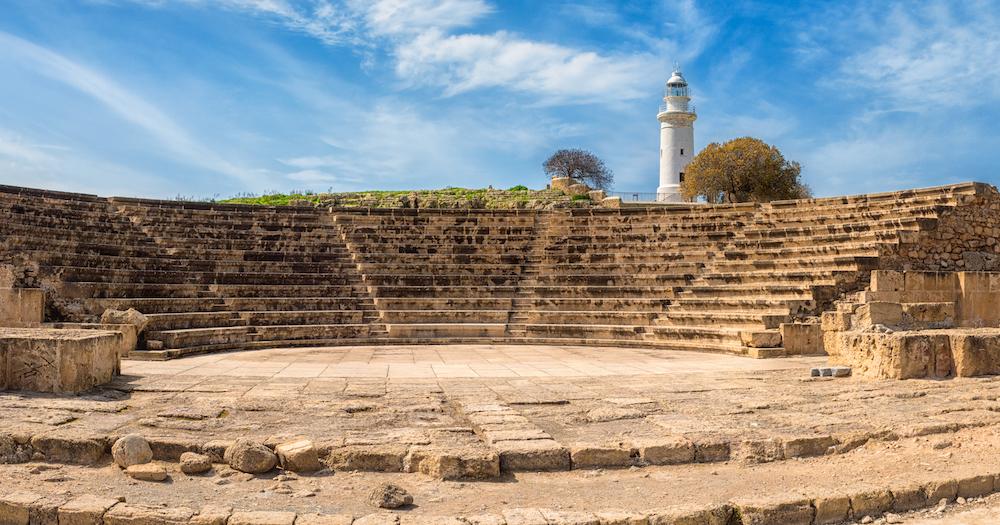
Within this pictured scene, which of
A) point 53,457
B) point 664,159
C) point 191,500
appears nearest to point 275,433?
point 191,500

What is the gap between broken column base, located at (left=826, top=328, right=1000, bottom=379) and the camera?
817 cm

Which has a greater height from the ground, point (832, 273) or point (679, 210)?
point (679, 210)

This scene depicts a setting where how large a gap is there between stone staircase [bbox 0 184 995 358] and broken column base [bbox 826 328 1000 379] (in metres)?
3.43

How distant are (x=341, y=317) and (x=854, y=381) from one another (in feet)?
31.6

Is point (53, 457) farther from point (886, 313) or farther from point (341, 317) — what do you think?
point (886, 313)

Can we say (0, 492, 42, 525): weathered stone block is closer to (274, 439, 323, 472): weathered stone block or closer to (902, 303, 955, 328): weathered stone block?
(274, 439, 323, 472): weathered stone block

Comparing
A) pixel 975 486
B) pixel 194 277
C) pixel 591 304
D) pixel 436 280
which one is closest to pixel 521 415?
pixel 975 486

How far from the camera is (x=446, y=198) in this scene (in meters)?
38.8

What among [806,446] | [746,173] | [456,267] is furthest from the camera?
[746,173]

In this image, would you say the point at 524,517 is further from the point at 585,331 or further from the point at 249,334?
the point at 585,331

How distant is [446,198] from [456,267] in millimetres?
22255

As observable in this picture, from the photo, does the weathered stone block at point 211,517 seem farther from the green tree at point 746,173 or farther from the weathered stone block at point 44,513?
the green tree at point 746,173

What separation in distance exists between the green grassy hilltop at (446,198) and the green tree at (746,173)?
22.3 feet

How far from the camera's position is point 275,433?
5543 millimetres
